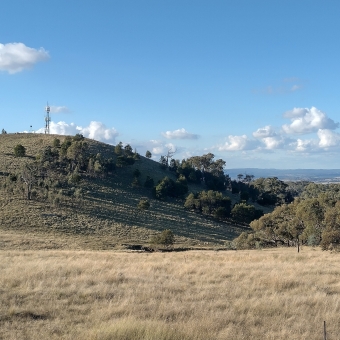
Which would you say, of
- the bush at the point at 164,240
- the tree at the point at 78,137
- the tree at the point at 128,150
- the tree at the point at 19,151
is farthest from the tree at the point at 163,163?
the bush at the point at 164,240

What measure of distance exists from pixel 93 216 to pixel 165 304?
48.8 m

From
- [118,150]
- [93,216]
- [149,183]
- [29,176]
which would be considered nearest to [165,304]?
[93,216]

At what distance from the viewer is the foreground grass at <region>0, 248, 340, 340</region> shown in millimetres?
6605

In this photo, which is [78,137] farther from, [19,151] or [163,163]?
[163,163]

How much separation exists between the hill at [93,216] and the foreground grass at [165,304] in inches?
843

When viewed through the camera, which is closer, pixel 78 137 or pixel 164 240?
pixel 164 240

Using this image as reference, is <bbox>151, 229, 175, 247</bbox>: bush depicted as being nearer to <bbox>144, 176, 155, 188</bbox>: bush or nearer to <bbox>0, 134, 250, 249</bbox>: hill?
<bbox>0, 134, 250, 249</bbox>: hill

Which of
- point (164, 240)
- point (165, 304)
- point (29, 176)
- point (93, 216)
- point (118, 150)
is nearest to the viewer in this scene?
point (165, 304)

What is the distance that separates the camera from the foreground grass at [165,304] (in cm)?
661

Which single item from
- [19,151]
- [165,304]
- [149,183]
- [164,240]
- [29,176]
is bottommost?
[164,240]

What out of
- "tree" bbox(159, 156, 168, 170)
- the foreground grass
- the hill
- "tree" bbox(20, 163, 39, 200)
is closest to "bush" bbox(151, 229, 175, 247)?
the hill

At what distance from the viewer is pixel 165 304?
8445 mm

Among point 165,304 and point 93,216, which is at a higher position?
point 165,304

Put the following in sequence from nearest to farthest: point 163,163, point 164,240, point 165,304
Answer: point 165,304 < point 164,240 < point 163,163
